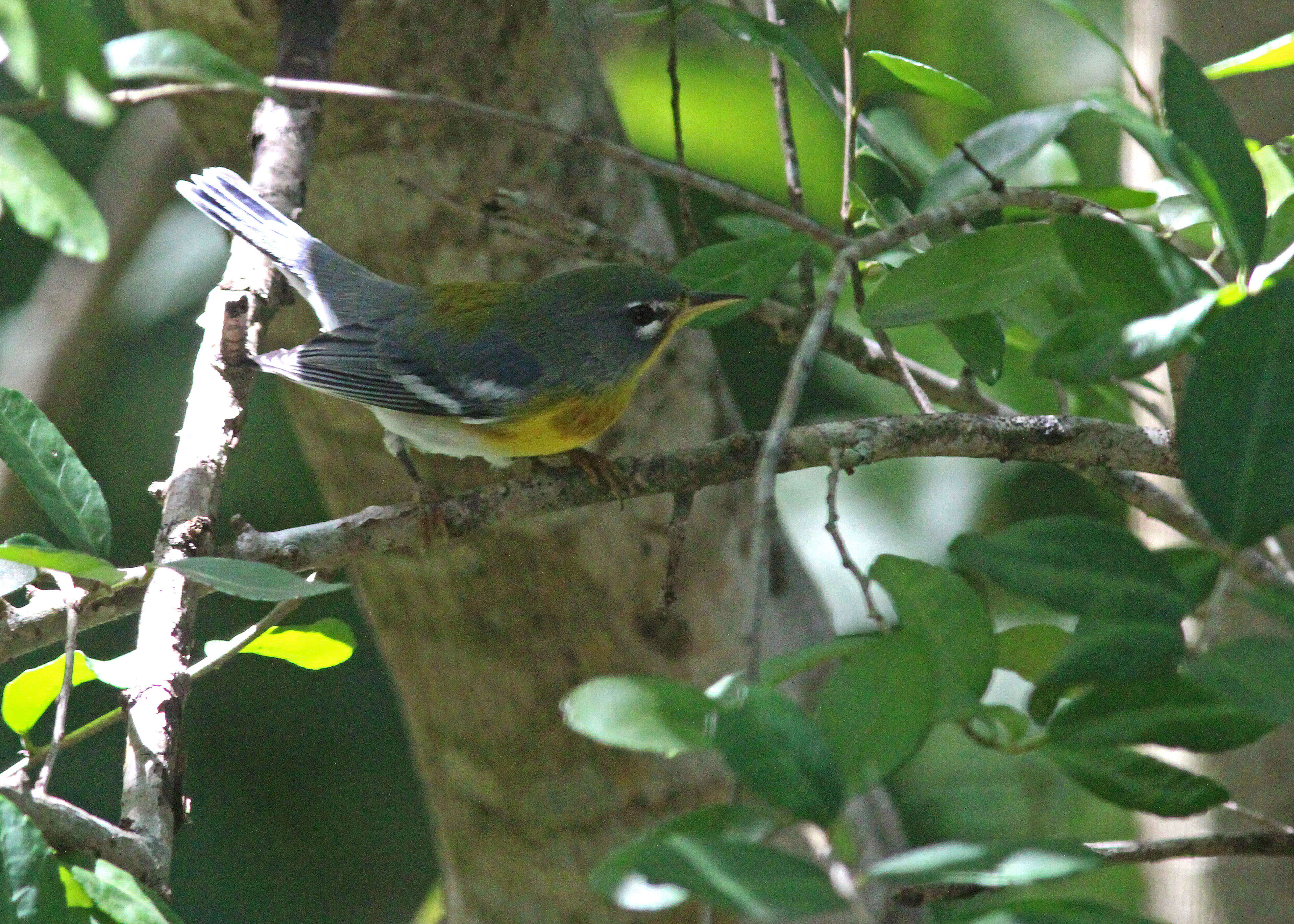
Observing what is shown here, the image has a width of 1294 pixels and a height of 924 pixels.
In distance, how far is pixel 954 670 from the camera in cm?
109

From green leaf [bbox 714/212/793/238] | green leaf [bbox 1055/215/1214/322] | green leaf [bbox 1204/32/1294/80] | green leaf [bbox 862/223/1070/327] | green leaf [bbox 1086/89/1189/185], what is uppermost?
green leaf [bbox 1204/32/1294/80]

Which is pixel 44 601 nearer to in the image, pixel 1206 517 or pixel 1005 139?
pixel 1206 517

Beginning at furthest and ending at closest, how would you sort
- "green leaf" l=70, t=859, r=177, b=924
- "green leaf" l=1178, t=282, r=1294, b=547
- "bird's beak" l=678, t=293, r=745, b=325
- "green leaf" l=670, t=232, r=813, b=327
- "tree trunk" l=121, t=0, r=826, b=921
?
"tree trunk" l=121, t=0, r=826, b=921 → "bird's beak" l=678, t=293, r=745, b=325 → "green leaf" l=670, t=232, r=813, b=327 → "green leaf" l=70, t=859, r=177, b=924 → "green leaf" l=1178, t=282, r=1294, b=547

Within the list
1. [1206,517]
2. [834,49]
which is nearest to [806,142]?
[834,49]

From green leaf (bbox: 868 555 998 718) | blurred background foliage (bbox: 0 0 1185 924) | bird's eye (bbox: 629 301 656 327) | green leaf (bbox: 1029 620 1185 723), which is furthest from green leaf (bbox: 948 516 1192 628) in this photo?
blurred background foliage (bbox: 0 0 1185 924)

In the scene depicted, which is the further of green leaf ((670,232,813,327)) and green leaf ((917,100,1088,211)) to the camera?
green leaf ((917,100,1088,211))

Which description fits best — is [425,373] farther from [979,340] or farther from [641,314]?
[979,340]

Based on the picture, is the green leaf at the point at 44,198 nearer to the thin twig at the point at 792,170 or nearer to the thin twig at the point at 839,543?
the thin twig at the point at 839,543

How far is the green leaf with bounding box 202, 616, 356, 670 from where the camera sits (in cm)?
154

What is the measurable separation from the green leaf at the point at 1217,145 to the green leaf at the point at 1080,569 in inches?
15.9

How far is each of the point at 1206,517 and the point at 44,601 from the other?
5.06ft

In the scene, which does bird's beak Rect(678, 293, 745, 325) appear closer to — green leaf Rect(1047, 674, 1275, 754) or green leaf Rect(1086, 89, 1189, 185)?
green leaf Rect(1086, 89, 1189, 185)

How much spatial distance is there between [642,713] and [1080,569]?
15.4 inches

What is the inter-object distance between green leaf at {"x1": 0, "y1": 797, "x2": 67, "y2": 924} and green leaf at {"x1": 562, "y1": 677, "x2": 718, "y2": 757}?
49cm
